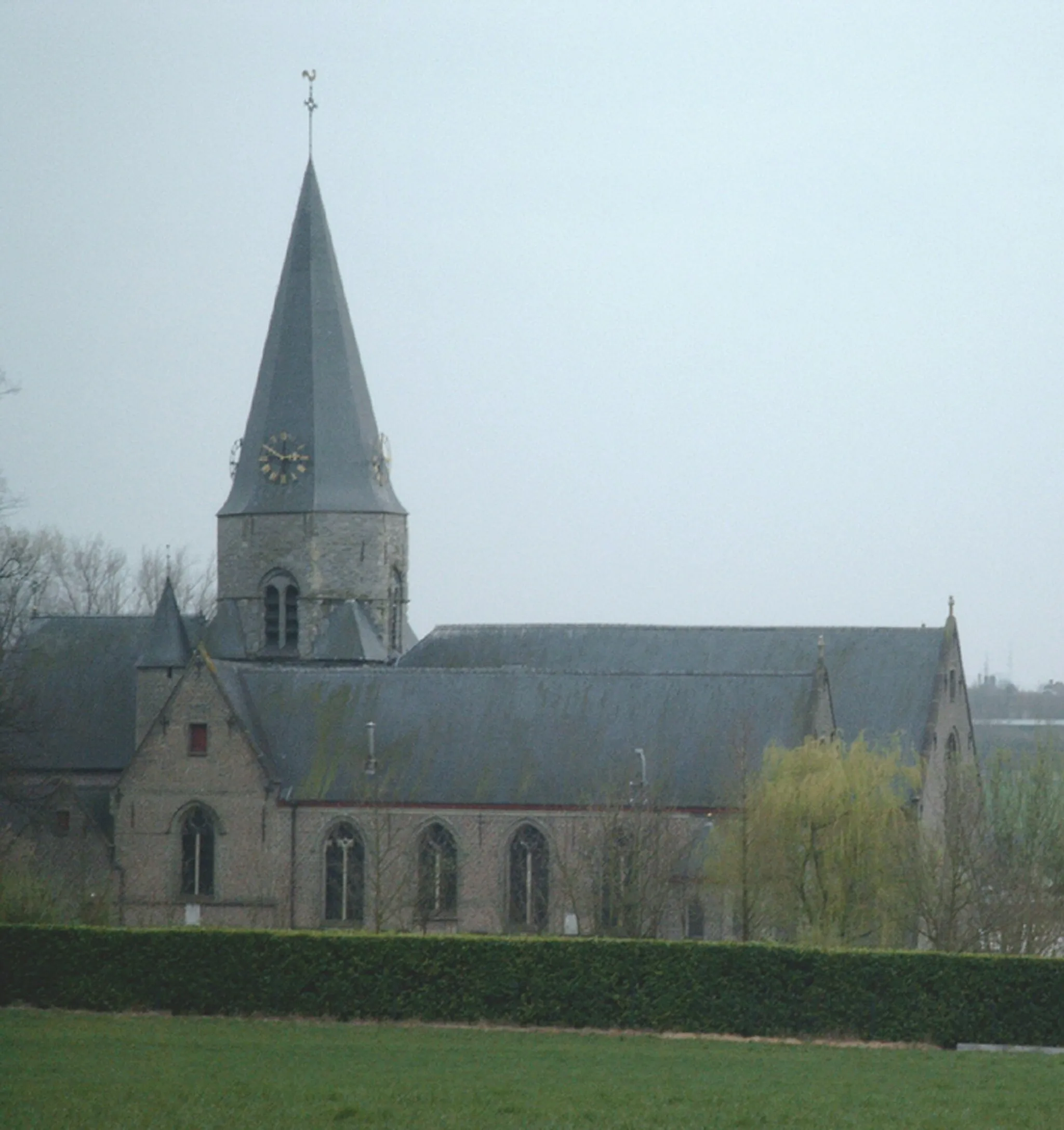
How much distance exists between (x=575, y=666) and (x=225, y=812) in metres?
12.1

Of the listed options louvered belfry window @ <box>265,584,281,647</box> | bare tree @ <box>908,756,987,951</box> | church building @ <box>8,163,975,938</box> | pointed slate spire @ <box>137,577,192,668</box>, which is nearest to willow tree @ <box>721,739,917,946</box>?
bare tree @ <box>908,756,987,951</box>

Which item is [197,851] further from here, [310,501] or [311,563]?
[310,501]

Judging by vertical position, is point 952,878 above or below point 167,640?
below

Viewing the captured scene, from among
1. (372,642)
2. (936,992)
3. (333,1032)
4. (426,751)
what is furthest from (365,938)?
(372,642)

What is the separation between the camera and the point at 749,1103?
27.8 metres

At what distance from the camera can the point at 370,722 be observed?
5509 centimetres

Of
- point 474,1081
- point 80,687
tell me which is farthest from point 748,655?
point 474,1081

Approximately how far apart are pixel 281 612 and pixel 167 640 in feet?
15.4

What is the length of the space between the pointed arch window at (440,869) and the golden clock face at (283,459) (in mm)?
13510

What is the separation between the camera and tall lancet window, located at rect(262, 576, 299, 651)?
61781 millimetres

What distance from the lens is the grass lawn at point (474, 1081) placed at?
26.5 m

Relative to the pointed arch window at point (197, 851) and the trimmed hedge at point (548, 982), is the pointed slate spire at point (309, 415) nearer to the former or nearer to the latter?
the pointed arch window at point (197, 851)

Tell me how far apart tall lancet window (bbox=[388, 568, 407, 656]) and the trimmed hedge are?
2427 cm

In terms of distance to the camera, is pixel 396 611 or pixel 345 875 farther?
pixel 396 611
